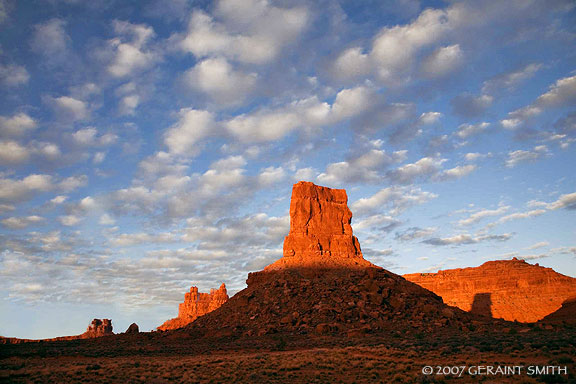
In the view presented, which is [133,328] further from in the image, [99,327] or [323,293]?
[99,327]

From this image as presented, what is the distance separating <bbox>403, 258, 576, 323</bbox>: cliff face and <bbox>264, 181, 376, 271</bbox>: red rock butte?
152 feet

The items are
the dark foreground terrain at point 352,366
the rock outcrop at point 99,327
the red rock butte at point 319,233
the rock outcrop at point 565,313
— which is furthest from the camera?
the rock outcrop at point 99,327

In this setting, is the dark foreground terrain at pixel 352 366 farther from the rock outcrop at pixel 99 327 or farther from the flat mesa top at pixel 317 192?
the rock outcrop at pixel 99 327

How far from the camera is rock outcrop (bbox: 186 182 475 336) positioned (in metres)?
48.1

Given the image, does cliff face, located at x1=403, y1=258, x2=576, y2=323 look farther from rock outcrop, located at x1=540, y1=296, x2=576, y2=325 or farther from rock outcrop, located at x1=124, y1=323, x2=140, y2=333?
rock outcrop, located at x1=124, y1=323, x2=140, y2=333

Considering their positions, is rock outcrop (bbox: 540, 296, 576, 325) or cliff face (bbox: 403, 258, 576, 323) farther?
cliff face (bbox: 403, 258, 576, 323)

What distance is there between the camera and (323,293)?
5431 centimetres

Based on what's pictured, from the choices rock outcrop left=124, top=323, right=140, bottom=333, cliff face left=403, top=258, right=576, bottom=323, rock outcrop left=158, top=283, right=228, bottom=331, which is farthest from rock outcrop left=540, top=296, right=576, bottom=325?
rock outcrop left=158, top=283, right=228, bottom=331

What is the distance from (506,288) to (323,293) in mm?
66701

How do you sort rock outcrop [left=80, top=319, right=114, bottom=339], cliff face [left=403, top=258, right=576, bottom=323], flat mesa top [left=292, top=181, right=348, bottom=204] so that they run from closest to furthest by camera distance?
flat mesa top [left=292, top=181, right=348, bottom=204] → cliff face [left=403, top=258, right=576, bottom=323] → rock outcrop [left=80, top=319, right=114, bottom=339]

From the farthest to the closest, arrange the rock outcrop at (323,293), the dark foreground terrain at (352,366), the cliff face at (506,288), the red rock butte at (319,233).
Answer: the cliff face at (506,288) → the red rock butte at (319,233) → the rock outcrop at (323,293) → the dark foreground terrain at (352,366)

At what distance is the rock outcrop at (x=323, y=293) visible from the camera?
48.1 metres

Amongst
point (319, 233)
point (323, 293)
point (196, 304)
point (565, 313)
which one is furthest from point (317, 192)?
point (196, 304)

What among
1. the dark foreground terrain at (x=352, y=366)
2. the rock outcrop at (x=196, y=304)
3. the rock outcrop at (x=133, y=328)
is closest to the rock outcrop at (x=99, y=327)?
the rock outcrop at (x=196, y=304)
